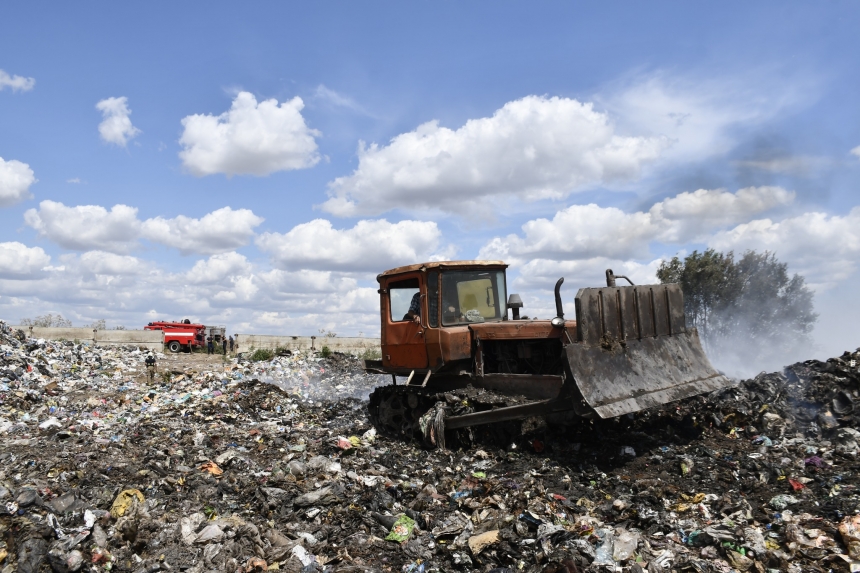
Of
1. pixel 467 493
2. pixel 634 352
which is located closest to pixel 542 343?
pixel 634 352

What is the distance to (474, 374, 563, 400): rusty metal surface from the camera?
6230 millimetres

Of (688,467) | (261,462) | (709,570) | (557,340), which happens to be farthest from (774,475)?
(261,462)

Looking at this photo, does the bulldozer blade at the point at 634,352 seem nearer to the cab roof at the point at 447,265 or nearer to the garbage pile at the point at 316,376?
the cab roof at the point at 447,265

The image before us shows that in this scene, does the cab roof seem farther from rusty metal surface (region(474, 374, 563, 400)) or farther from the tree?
the tree

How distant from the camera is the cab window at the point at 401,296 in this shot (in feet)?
24.8

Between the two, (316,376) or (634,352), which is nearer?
(634,352)

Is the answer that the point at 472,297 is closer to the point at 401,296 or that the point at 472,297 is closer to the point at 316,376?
the point at 401,296

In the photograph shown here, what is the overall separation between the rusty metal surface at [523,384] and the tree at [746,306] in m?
12.0

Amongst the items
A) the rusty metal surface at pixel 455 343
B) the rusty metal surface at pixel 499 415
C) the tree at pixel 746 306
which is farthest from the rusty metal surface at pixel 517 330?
the tree at pixel 746 306

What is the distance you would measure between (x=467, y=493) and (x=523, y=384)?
4.98ft

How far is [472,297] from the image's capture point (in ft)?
24.3

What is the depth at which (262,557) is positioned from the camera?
4.36 metres

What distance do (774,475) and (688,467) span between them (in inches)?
27.4

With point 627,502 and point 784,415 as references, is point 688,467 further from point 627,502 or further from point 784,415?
point 784,415
